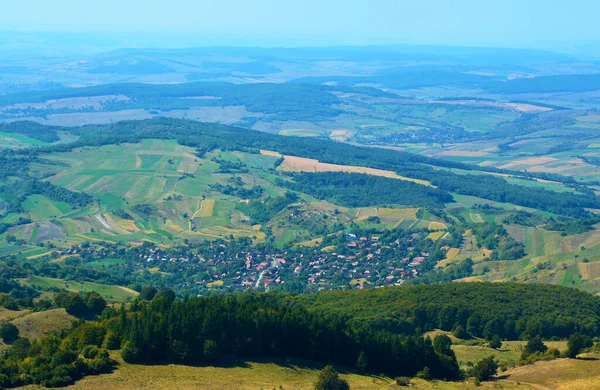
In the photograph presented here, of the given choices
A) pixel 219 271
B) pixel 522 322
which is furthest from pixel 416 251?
pixel 522 322

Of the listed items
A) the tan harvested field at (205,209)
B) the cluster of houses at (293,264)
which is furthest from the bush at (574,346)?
the tan harvested field at (205,209)

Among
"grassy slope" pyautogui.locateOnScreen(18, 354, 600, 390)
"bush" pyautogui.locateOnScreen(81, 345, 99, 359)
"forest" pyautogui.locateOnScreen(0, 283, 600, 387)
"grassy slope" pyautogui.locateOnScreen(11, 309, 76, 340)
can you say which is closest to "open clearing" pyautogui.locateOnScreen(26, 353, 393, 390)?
"grassy slope" pyautogui.locateOnScreen(18, 354, 600, 390)

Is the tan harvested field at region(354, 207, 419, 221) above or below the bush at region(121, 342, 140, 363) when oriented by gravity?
below

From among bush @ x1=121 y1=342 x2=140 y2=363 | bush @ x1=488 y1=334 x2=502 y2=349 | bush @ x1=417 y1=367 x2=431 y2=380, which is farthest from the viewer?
bush @ x1=488 y1=334 x2=502 y2=349

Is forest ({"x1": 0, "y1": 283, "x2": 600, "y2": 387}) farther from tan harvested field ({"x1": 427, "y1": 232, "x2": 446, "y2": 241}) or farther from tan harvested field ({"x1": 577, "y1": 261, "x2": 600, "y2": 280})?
tan harvested field ({"x1": 427, "y1": 232, "x2": 446, "y2": 241})

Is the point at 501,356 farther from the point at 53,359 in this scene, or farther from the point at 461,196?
the point at 461,196

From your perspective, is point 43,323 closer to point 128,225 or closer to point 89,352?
point 89,352

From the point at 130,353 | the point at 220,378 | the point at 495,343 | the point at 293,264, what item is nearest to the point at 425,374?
the point at 495,343

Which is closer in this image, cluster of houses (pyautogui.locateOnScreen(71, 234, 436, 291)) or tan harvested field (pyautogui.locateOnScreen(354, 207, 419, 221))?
cluster of houses (pyautogui.locateOnScreen(71, 234, 436, 291))

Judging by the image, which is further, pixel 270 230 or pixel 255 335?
pixel 270 230

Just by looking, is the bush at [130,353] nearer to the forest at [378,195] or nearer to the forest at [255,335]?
the forest at [255,335]
